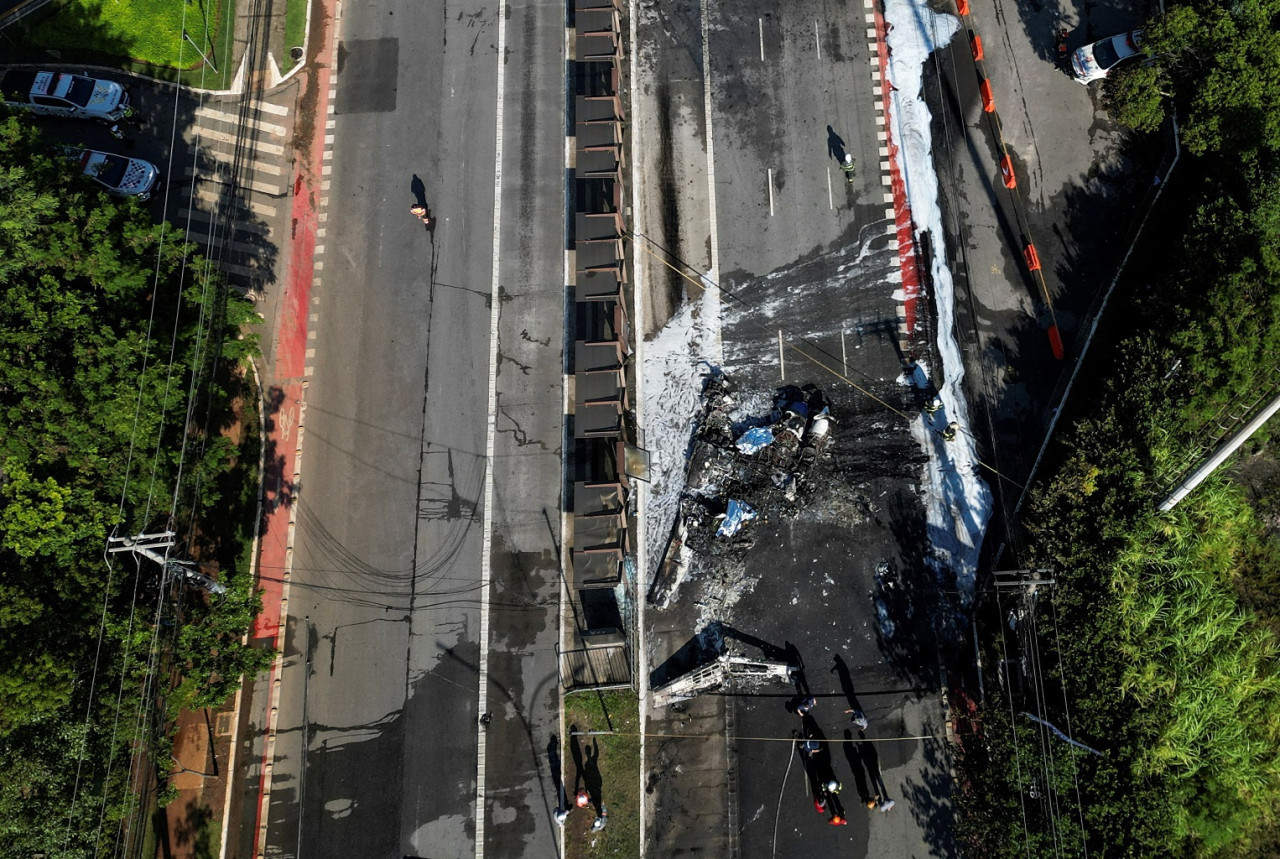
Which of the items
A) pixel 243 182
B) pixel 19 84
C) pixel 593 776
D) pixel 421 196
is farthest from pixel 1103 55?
pixel 19 84

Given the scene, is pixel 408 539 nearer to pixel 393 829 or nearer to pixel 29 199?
pixel 393 829

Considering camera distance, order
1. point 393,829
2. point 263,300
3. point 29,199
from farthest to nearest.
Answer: point 263,300 → point 393,829 → point 29,199

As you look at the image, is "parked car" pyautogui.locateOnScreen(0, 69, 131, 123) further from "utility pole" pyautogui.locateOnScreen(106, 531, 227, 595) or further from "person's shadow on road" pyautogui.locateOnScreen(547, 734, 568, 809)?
"person's shadow on road" pyautogui.locateOnScreen(547, 734, 568, 809)

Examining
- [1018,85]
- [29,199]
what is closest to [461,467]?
[29,199]

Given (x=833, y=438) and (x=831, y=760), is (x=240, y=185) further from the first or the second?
(x=831, y=760)

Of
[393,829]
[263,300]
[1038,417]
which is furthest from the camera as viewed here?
[263,300]

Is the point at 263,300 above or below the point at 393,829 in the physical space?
above

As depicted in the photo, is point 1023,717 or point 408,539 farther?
point 408,539
